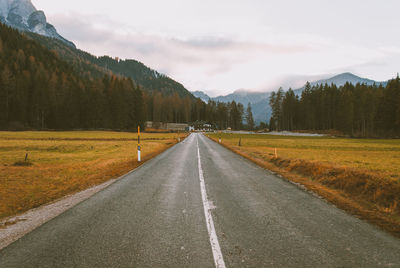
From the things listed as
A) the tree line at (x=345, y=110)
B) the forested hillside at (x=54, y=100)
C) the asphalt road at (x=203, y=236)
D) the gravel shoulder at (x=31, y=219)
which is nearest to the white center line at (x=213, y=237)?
the asphalt road at (x=203, y=236)

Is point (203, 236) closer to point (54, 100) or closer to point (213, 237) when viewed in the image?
point (213, 237)

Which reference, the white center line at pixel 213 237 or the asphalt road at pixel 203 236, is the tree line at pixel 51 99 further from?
the white center line at pixel 213 237

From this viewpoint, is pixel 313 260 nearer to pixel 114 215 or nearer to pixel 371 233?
pixel 371 233

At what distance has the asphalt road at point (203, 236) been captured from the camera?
3.19 meters

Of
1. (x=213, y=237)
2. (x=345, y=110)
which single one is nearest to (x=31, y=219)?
(x=213, y=237)

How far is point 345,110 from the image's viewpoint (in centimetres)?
7012

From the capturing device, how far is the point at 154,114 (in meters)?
125

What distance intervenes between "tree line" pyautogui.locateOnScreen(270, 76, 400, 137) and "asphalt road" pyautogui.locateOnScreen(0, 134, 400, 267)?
7017 centimetres

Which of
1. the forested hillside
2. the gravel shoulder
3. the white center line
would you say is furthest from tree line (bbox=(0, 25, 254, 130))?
the white center line

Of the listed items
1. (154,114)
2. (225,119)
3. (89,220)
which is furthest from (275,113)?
(89,220)

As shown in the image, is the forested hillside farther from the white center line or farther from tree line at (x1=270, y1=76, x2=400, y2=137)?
the white center line

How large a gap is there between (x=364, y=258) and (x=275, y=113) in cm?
10864

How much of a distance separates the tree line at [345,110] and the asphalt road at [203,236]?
70.2 meters

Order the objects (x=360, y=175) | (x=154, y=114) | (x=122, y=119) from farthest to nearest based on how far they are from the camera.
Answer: (x=154, y=114), (x=122, y=119), (x=360, y=175)
